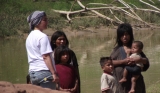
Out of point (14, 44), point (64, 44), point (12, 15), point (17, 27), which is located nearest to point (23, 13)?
point (12, 15)

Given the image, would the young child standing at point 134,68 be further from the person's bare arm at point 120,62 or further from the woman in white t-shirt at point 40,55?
the woman in white t-shirt at point 40,55

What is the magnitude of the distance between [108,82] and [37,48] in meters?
1.06

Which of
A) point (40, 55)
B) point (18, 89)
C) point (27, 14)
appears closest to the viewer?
point (18, 89)

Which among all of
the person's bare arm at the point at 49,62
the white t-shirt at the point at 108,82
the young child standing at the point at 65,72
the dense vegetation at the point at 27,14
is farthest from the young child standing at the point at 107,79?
the dense vegetation at the point at 27,14

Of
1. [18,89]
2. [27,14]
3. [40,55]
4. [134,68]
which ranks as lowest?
[27,14]

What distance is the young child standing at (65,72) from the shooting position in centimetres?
617

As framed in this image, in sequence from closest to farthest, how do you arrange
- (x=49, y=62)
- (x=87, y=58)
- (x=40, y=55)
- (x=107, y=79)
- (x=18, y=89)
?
(x=18, y=89) < (x=49, y=62) < (x=40, y=55) < (x=107, y=79) < (x=87, y=58)

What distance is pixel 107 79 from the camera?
603 cm

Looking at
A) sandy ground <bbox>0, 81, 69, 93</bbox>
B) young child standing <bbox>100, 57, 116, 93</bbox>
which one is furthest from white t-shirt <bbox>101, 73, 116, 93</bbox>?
sandy ground <bbox>0, 81, 69, 93</bbox>

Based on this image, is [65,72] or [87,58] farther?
[87,58]

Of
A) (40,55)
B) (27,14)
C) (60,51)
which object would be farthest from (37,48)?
(27,14)

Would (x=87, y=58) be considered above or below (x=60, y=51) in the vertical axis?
below

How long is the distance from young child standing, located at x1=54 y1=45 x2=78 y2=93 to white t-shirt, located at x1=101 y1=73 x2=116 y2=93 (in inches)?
15.4

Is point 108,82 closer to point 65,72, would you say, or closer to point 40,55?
point 65,72
